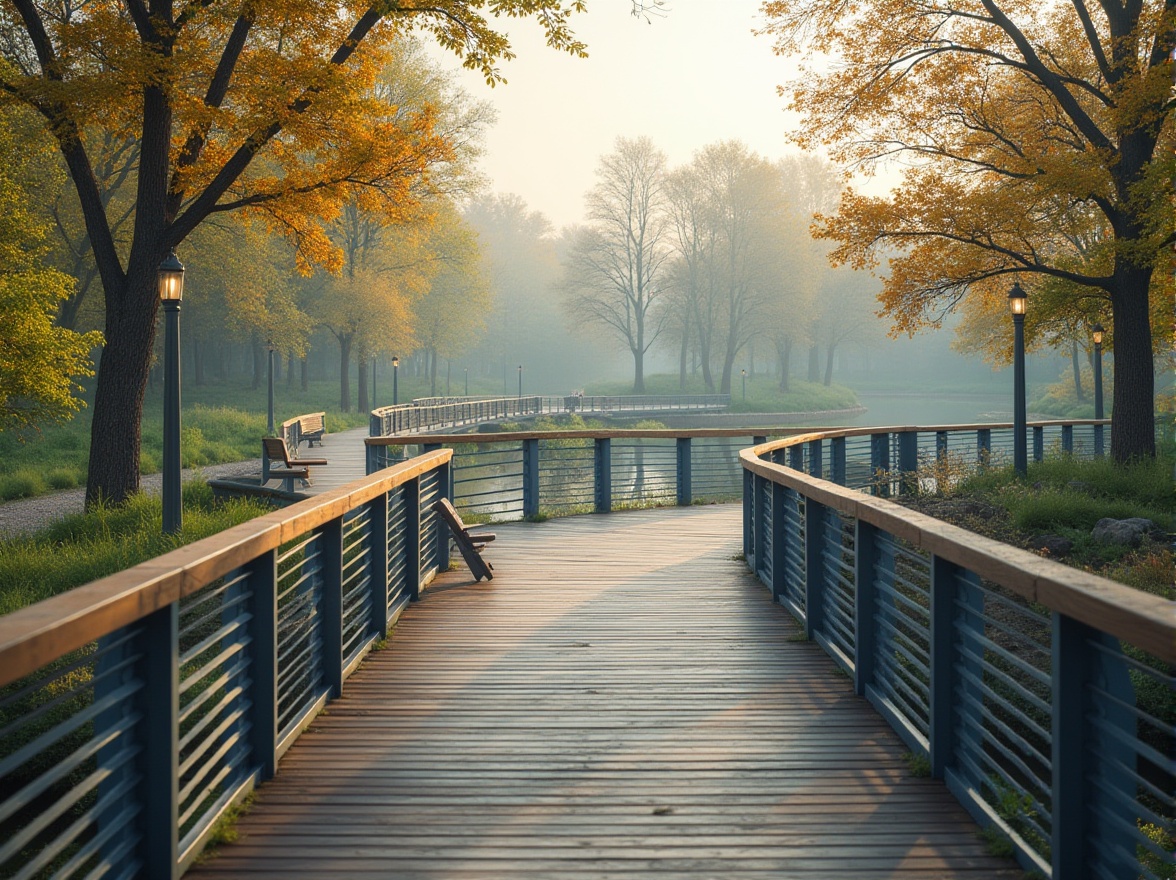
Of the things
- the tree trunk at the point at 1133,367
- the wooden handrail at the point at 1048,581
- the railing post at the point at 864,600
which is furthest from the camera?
the tree trunk at the point at 1133,367

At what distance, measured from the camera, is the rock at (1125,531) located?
1017 centimetres

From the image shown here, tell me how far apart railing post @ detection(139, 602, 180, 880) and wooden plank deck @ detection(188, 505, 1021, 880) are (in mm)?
289

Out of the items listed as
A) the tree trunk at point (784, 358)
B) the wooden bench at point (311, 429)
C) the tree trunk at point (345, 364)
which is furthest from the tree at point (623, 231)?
the wooden bench at point (311, 429)

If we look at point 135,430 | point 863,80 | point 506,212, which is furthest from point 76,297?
point 506,212

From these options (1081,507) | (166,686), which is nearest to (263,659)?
(166,686)

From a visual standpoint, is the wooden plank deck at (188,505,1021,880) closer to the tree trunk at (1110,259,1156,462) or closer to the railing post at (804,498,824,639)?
the railing post at (804,498,824,639)

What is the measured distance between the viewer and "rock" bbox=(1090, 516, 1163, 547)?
33.4 ft

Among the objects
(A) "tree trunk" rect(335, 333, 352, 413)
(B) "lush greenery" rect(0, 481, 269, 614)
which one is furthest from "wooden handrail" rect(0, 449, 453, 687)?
(A) "tree trunk" rect(335, 333, 352, 413)

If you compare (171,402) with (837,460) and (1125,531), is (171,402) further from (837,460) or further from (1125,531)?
(1125,531)

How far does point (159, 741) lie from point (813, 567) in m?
Answer: 4.41

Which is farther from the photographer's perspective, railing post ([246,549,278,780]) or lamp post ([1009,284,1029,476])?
lamp post ([1009,284,1029,476])

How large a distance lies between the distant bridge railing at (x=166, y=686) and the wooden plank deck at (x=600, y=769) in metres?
0.21

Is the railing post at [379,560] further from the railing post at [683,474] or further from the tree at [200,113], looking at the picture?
the railing post at [683,474]

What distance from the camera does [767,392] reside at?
198 feet
